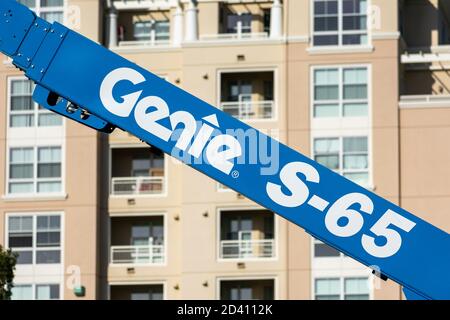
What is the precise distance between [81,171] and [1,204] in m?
3.15

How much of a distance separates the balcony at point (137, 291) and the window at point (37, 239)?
2472mm

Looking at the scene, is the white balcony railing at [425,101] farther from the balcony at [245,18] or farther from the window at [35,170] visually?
the window at [35,170]

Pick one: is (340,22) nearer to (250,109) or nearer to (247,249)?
(250,109)

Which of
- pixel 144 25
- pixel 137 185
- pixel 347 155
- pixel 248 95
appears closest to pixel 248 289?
pixel 137 185

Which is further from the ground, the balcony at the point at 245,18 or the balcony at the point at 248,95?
the balcony at the point at 245,18

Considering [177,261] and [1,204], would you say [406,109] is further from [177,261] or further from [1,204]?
[1,204]

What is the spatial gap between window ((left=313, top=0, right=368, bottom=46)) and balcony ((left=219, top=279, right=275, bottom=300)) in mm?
8750

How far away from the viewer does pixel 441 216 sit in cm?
4572

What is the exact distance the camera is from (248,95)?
4881 centimetres

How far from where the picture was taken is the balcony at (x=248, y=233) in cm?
4753

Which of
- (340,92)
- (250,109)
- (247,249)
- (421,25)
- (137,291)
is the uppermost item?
(421,25)

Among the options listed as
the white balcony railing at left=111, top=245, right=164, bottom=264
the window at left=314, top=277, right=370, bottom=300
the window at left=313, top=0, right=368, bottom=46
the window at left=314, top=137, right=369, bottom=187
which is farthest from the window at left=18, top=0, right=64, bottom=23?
the window at left=314, top=277, right=370, bottom=300

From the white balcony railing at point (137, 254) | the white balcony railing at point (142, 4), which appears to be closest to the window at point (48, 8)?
the white balcony railing at point (142, 4)

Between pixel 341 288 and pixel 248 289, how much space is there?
3.62 meters
